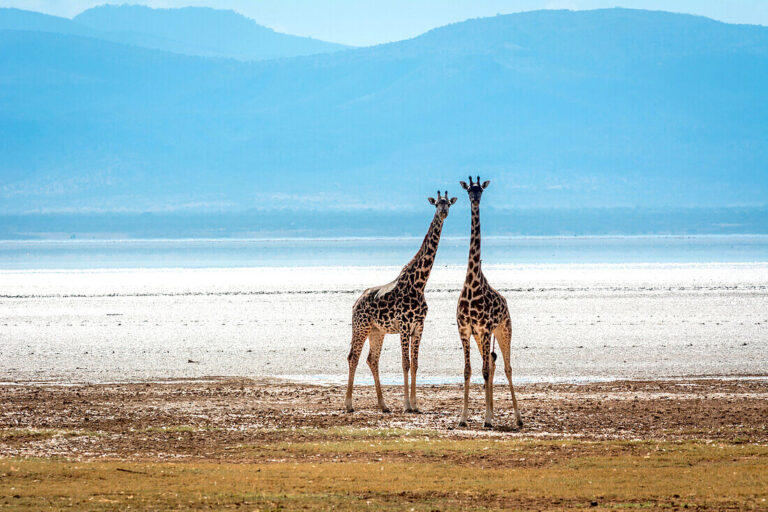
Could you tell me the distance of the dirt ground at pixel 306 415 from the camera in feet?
47.5

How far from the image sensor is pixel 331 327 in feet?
102

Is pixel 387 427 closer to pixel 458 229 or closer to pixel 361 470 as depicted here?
pixel 361 470

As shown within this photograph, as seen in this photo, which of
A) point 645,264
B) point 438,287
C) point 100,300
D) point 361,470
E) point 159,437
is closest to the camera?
point 361,470

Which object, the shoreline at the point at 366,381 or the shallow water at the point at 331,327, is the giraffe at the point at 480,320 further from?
the shallow water at the point at 331,327

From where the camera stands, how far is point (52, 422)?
16078mm

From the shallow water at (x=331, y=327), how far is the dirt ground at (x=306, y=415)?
7.02ft

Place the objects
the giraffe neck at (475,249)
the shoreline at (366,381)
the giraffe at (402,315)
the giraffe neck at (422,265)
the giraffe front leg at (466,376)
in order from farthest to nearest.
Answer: the shoreline at (366,381) < the giraffe neck at (422,265) < the giraffe at (402,315) < the giraffe neck at (475,249) < the giraffe front leg at (466,376)

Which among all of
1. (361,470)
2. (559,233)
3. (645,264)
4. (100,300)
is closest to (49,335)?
(100,300)

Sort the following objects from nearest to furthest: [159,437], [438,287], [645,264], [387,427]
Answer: [159,437] → [387,427] → [438,287] → [645,264]

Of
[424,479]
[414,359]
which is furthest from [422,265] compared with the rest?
[424,479]

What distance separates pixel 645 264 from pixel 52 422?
5172cm

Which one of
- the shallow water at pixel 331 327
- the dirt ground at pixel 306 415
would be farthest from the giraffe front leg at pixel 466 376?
the shallow water at pixel 331 327

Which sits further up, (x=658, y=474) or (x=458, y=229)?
(x=458, y=229)

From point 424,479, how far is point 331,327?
1918 centimetres
